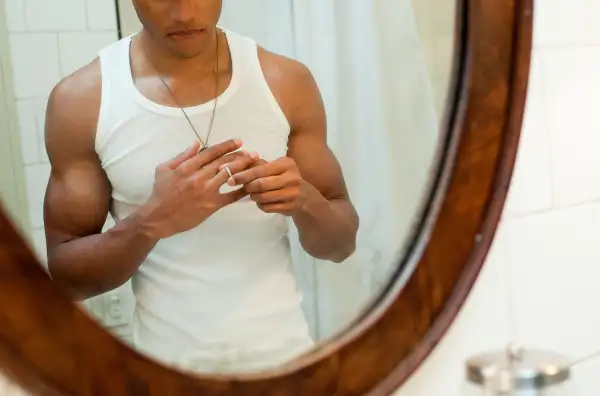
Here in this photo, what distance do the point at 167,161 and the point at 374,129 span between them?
0.24m

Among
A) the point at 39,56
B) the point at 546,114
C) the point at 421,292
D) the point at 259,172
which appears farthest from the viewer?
the point at 546,114

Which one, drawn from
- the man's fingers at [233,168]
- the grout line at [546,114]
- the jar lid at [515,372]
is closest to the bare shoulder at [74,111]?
the man's fingers at [233,168]

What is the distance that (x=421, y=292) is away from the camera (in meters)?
0.69

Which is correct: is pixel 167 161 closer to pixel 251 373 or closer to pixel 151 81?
pixel 151 81

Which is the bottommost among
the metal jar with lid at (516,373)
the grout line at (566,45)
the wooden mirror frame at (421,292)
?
the metal jar with lid at (516,373)

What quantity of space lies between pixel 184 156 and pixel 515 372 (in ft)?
1.18

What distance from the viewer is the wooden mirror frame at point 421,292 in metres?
0.48

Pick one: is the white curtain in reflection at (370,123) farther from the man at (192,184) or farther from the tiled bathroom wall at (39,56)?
the tiled bathroom wall at (39,56)

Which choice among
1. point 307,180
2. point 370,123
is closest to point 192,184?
point 307,180

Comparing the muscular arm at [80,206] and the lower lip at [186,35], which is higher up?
the lower lip at [186,35]

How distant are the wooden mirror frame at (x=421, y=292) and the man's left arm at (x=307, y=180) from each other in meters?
0.09

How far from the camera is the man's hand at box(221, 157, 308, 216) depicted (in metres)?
0.57

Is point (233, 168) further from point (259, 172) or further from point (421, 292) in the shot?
point (421, 292)

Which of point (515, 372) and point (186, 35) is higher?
point (186, 35)
